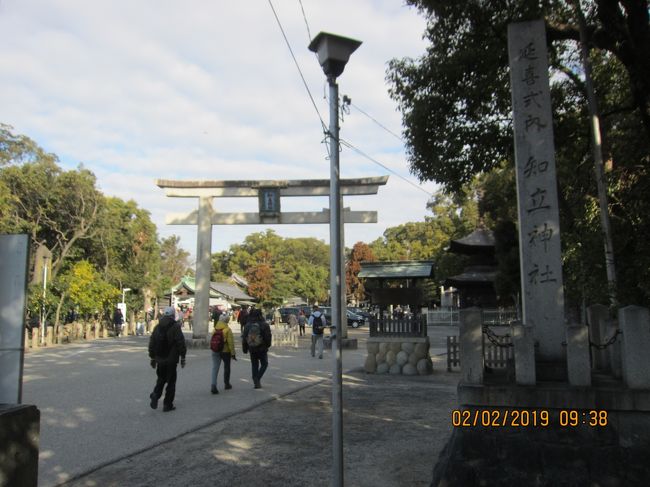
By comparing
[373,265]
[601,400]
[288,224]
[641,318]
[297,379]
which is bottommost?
[297,379]

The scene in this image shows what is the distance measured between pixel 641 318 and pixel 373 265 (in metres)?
9.91


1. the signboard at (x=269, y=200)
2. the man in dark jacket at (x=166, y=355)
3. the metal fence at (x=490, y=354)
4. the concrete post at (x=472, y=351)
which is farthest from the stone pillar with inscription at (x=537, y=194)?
the signboard at (x=269, y=200)

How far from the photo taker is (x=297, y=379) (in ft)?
37.8

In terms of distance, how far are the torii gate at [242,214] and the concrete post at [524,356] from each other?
14.8 m

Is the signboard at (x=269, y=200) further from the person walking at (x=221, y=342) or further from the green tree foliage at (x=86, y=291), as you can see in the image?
the person walking at (x=221, y=342)

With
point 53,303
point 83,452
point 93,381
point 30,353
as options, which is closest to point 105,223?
point 53,303

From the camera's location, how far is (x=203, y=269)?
19.3 meters

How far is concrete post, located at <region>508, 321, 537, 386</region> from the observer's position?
4414mm

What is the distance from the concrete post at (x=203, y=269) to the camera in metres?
19.0

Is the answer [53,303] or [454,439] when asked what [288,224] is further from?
[454,439]

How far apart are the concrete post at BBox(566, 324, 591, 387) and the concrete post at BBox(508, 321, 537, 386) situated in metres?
0.31

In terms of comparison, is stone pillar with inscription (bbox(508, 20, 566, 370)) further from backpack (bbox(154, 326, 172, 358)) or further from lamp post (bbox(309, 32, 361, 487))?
backpack (bbox(154, 326, 172, 358))

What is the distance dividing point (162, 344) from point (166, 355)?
0.19 m

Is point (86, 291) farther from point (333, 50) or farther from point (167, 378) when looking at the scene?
point (333, 50)
